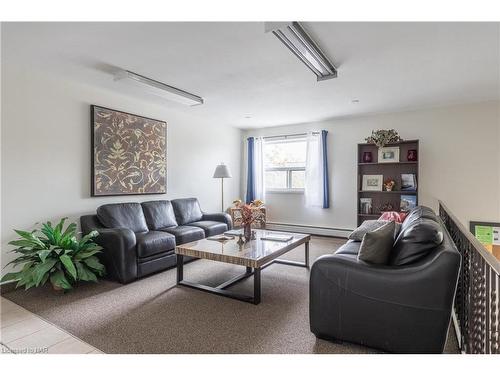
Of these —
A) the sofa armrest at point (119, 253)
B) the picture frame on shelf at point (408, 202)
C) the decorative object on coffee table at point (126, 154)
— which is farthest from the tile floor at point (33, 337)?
the picture frame on shelf at point (408, 202)

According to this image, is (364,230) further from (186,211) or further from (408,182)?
(186,211)

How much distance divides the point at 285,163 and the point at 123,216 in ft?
11.4

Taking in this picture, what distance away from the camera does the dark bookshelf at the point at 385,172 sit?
15.4 feet

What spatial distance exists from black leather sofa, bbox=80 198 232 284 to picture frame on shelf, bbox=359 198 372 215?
232cm

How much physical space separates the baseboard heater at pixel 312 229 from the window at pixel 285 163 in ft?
2.41

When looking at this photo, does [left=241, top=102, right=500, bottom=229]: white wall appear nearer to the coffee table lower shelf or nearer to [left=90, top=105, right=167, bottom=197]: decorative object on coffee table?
the coffee table lower shelf

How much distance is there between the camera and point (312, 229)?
5.70 meters

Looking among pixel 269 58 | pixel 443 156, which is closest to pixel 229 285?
pixel 269 58

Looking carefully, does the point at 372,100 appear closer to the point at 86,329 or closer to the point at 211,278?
the point at 211,278

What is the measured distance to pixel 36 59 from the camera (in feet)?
9.03

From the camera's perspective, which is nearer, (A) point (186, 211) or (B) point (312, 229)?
(A) point (186, 211)

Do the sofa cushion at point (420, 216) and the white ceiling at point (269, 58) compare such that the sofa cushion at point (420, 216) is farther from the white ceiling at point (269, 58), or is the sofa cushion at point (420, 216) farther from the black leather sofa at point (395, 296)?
the white ceiling at point (269, 58)

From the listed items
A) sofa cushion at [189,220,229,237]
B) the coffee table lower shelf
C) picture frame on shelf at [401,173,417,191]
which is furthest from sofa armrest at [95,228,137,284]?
picture frame on shelf at [401,173,417,191]

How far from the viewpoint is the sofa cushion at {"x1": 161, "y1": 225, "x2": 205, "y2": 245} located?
3658 mm
